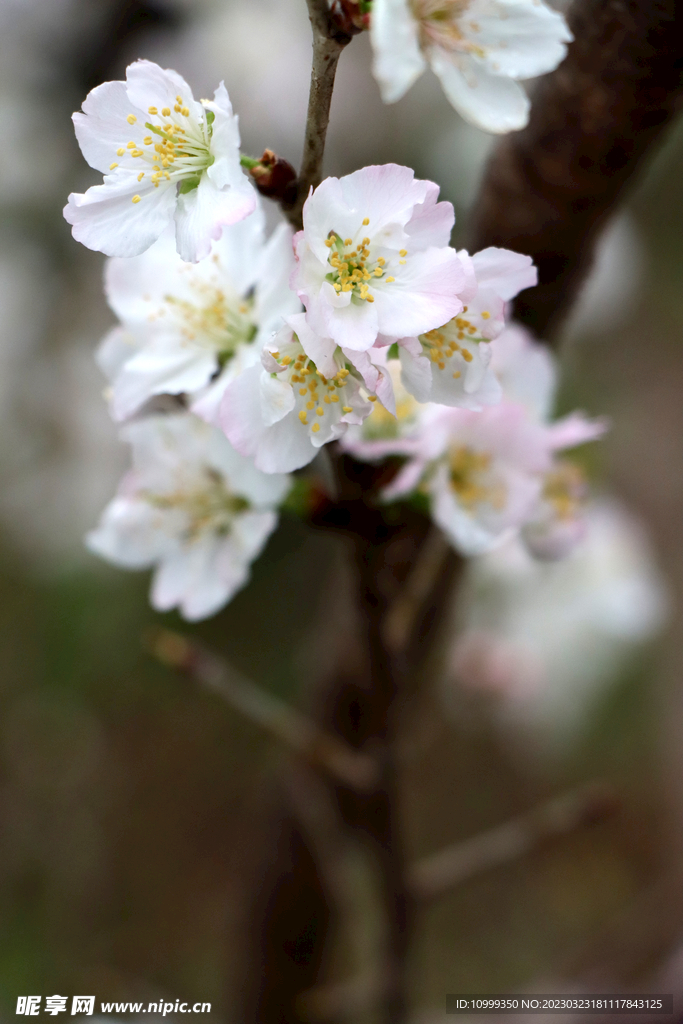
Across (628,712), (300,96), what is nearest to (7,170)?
(300,96)

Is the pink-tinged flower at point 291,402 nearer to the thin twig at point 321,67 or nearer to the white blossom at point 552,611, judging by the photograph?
the thin twig at point 321,67

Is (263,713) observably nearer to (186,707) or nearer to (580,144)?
(580,144)

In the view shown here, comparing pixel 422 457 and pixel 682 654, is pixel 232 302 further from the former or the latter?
pixel 682 654

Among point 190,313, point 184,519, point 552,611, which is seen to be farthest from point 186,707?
point 190,313

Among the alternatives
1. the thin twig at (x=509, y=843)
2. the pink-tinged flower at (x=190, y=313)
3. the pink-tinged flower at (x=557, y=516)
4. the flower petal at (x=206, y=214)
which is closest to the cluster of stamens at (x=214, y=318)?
the pink-tinged flower at (x=190, y=313)

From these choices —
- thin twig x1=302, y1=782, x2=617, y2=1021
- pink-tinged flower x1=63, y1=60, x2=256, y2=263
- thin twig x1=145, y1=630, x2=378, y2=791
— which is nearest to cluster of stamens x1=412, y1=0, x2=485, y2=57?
pink-tinged flower x1=63, y1=60, x2=256, y2=263

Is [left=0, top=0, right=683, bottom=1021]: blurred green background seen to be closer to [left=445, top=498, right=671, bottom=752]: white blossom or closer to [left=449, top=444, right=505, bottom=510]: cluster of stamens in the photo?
[left=445, top=498, right=671, bottom=752]: white blossom
